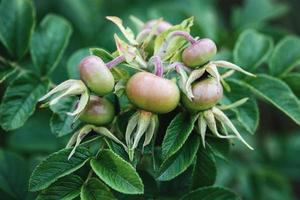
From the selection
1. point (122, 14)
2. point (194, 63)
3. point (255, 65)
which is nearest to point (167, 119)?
point (194, 63)

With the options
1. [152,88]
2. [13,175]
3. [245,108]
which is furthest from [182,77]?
[13,175]

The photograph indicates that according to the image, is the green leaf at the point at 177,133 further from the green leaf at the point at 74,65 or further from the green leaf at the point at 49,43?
the green leaf at the point at 49,43

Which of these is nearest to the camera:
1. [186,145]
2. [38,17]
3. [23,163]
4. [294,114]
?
[186,145]

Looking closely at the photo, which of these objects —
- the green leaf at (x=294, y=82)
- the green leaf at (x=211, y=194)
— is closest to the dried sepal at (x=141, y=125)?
the green leaf at (x=211, y=194)

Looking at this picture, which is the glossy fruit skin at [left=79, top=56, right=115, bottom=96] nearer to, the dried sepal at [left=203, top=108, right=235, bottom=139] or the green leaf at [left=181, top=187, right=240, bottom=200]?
the dried sepal at [left=203, top=108, right=235, bottom=139]

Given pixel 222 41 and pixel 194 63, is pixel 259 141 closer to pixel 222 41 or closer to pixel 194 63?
pixel 222 41

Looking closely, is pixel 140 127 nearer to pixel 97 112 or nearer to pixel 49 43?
pixel 97 112
